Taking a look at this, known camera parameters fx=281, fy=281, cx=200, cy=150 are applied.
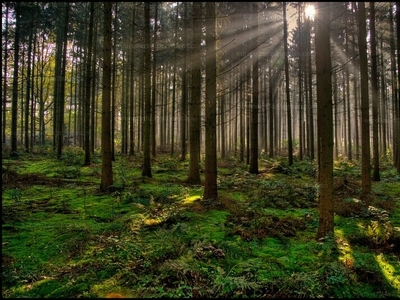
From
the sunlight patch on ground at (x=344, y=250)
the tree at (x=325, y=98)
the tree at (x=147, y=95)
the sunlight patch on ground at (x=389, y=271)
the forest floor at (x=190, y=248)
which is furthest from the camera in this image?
the tree at (x=147, y=95)

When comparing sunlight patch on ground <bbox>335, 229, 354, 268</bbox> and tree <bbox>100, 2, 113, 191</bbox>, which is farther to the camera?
tree <bbox>100, 2, 113, 191</bbox>

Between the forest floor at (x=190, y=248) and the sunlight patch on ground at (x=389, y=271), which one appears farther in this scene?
the sunlight patch on ground at (x=389, y=271)

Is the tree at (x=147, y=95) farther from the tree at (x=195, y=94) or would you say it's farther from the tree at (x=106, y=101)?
the tree at (x=106, y=101)

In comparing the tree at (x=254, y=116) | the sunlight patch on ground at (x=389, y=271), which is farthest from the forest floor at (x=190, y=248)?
the tree at (x=254, y=116)

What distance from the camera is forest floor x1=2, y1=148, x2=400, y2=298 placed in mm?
3920

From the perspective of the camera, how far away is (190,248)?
4.93m

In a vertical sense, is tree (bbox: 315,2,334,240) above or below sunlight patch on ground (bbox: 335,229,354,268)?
above

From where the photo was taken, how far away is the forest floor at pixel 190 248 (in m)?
3.92

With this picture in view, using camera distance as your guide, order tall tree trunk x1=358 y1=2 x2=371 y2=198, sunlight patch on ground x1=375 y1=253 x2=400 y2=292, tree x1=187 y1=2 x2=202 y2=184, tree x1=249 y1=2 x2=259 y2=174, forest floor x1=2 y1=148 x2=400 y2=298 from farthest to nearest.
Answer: tree x1=249 y1=2 x2=259 y2=174, tree x1=187 y1=2 x2=202 y2=184, tall tree trunk x1=358 y1=2 x2=371 y2=198, sunlight patch on ground x1=375 y1=253 x2=400 y2=292, forest floor x1=2 y1=148 x2=400 y2=298

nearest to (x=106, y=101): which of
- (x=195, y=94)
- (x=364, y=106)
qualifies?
(x=195, y=94)

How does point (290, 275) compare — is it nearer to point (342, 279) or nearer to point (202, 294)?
point (342, 279)

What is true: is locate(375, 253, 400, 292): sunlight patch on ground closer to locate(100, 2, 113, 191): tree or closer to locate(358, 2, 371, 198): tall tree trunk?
locate(358, 2, 371, 198): tall tree trunk

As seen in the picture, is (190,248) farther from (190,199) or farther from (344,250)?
(190,199)

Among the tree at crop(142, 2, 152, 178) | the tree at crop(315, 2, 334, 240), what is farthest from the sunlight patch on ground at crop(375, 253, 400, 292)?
the tree at crop(142, 2, 152, 178)
